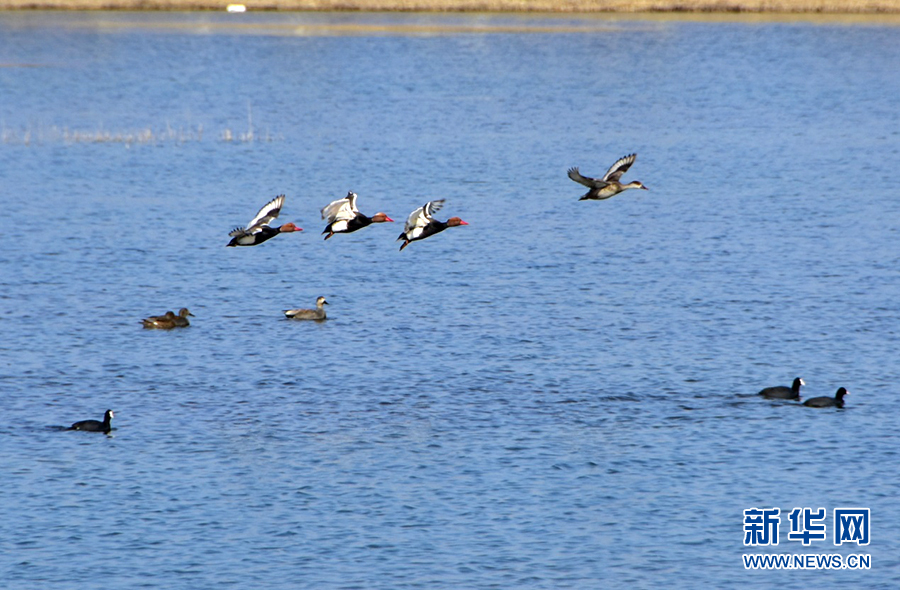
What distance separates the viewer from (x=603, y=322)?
131 feet

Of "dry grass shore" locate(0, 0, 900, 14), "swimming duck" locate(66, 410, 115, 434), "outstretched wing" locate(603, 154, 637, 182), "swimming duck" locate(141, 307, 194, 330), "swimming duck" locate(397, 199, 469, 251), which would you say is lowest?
"swimming duck" locate(66, 410, 115, 434)

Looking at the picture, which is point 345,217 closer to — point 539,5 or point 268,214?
point 268,214

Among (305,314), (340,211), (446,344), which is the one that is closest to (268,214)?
(340,211)

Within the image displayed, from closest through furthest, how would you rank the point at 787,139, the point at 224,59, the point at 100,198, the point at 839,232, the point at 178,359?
the point at 178,359 < the point at 839,232 < the point at 100,198 < the point at 787,139 < the point at 224,59

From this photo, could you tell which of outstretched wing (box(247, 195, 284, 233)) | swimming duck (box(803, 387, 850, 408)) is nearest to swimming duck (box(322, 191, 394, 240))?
outstretched wing (box(247, 195, 284, 233))

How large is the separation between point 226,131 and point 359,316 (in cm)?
3381

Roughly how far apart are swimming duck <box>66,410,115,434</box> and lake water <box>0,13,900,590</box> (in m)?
0.24

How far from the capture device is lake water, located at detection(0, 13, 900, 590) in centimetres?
2562

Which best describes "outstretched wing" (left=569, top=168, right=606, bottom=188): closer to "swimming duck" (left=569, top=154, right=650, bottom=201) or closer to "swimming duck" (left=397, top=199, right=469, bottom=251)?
"swimming duck" (left=569, top=154, right=650, bottom=201)

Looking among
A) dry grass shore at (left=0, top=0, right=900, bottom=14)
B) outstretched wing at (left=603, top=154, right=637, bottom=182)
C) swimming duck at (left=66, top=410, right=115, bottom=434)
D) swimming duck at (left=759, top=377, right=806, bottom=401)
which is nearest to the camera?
swimming duck at (left=66, top=410, right=115, bottom=434)

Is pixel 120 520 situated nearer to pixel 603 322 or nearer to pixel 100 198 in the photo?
pixel 603 322

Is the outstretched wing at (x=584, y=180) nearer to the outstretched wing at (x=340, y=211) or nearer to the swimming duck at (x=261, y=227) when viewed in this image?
the outstretched wing at (x=340, y=211)

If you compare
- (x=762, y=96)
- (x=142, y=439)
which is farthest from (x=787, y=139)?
(x=142, y=439)

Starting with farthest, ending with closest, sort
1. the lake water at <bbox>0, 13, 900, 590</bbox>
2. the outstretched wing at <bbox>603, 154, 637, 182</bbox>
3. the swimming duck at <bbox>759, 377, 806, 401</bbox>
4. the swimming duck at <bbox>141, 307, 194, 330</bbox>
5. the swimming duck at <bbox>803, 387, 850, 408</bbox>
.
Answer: the swimming duck at <bbox>141, 307, 194, 330</bbox> < the swimming duck at <bbox>759, 377, 806, 401</bbox> < the swimming duck at <bbox>803, 387, 850, 408</bbox> < the outstretched wing at <bbox>603, 154, 637, 182</bbox> < the lake water at <bbox>0, 13, 900, 590</bbox>
